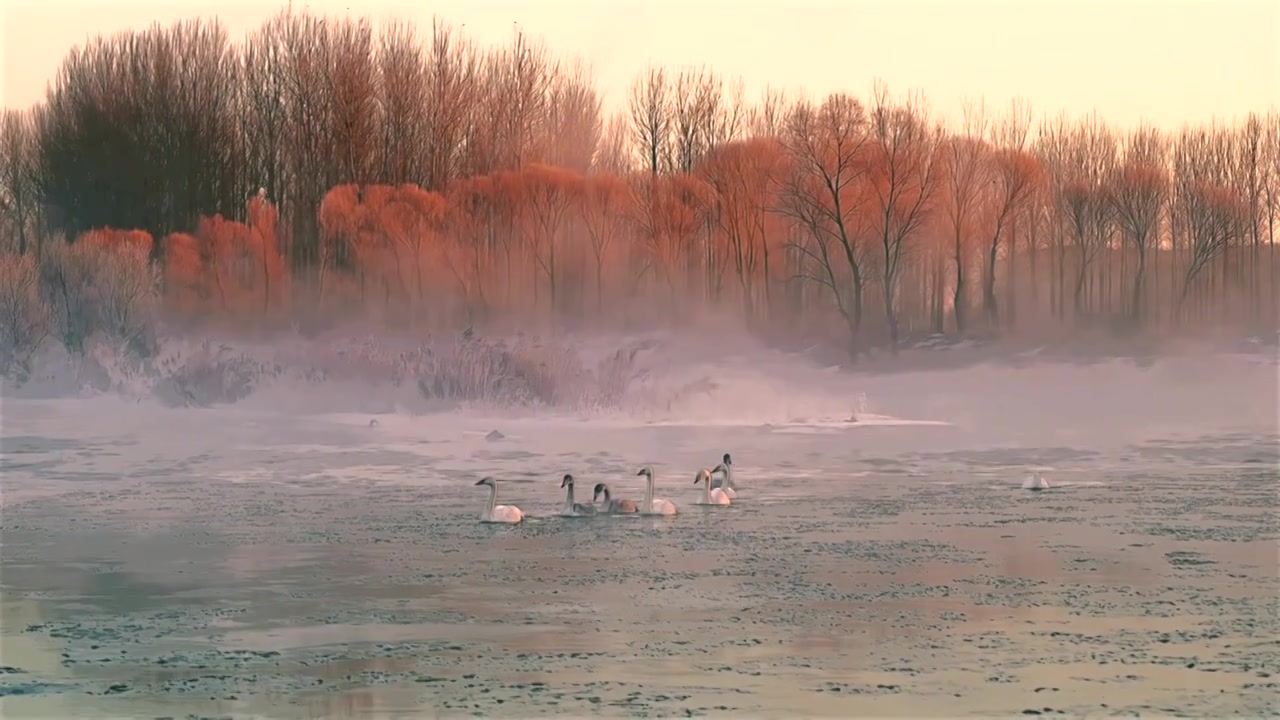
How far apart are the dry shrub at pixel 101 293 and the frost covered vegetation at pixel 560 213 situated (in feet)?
0.26

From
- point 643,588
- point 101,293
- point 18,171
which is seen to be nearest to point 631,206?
point 101,293

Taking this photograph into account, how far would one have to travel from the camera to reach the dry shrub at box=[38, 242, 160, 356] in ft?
108

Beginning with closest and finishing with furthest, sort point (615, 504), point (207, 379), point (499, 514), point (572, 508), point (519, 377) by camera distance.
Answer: point (499, 514)
point (572, 508)
point (615, 504)
point (519, 377)
point (207, 379)

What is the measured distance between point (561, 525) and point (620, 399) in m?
10.9

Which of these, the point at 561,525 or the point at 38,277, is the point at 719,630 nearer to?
the point at 561,525

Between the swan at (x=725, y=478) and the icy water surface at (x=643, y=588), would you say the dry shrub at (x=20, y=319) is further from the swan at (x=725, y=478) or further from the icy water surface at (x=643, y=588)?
the swan at (x=725, y=478)

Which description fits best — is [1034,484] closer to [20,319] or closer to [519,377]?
[519,377]

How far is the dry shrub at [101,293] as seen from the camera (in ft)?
108

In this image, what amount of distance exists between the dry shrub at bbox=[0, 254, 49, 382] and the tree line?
1.54m

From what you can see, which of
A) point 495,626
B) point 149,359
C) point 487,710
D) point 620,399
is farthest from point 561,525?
point 149,359

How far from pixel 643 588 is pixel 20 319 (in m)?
26.1

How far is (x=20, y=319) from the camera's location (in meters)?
34.6

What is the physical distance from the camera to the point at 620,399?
26047 millimetres

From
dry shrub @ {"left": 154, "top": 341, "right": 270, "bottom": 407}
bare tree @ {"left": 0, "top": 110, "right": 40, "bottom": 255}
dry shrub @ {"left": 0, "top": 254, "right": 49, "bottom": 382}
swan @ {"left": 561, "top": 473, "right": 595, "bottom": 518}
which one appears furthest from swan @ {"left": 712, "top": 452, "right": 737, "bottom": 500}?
bare tree @ {"left": 0, "top": 110, "right": 40, "bottom": 255}
